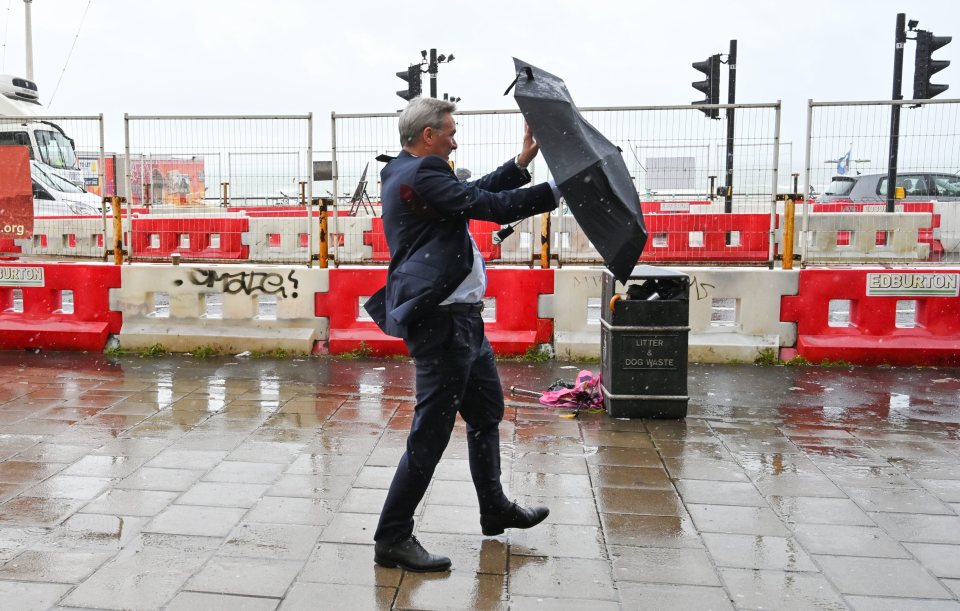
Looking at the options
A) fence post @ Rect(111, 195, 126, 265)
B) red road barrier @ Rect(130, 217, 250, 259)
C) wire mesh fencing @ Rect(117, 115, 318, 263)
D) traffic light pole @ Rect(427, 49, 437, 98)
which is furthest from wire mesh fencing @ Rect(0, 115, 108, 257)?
traffic light pole @ Rect(427, 49, 437, 98)

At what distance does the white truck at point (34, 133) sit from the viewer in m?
12.9

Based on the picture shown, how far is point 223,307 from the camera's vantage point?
30.8 ft

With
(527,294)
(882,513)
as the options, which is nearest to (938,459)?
(882,513)

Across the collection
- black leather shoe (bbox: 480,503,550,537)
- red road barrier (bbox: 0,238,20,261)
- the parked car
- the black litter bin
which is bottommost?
black leather shoe (bbox: 480,503,550,537)

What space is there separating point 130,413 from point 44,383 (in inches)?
61.7

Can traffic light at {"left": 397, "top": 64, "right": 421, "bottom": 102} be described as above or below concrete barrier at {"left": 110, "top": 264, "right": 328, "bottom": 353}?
above

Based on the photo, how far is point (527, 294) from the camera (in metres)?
9.09

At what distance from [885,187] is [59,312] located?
10687mm

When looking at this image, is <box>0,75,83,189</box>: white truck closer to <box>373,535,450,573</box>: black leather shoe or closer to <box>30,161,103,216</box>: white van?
<box>30,161,103,216</box>: white van

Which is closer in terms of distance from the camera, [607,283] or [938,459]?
[938,459]

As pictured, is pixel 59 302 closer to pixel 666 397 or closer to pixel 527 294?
pixel 527 294

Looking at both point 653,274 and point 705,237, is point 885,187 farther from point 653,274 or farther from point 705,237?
point 653,274

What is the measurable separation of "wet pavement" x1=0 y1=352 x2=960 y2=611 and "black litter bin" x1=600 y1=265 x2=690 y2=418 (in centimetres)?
18

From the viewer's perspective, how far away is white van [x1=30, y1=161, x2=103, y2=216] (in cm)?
2003
